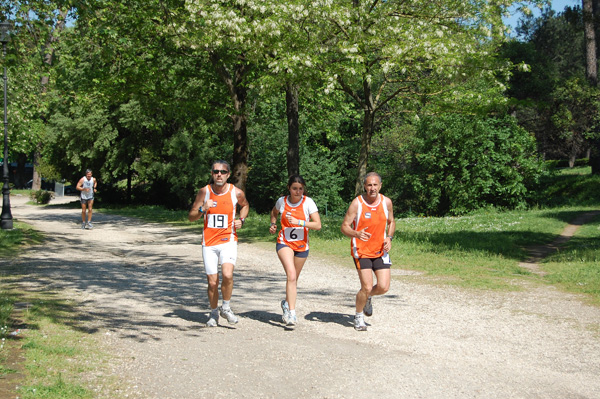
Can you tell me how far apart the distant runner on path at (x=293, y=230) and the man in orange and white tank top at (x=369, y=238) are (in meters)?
0.50

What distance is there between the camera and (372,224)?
7.20 metres

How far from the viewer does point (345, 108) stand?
998 inches

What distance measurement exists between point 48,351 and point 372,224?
146 inches

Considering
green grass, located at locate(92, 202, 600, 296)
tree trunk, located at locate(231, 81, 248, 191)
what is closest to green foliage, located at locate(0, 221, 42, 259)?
green grass, located at locate(92, 202, 600, 296)

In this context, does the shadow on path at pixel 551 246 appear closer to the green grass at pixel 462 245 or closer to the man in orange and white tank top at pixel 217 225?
the green grass at pixel 462 245

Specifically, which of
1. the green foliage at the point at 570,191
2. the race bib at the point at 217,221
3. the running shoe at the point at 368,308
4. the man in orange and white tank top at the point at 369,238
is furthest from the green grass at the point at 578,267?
the green foliage at the point at 570,191

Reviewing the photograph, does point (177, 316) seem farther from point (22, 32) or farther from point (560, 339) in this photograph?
point (22, 32)

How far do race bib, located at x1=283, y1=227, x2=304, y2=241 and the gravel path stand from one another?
3.54 feet

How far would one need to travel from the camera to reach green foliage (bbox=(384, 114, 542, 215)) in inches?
1224

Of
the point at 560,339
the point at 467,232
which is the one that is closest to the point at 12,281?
the point at 560,339

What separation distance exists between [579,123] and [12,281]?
49243 mm

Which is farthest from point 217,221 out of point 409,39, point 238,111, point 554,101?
point 554,101

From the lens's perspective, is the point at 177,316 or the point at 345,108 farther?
the point at 345,108

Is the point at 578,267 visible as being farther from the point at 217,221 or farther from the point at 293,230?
the point at 217,221
